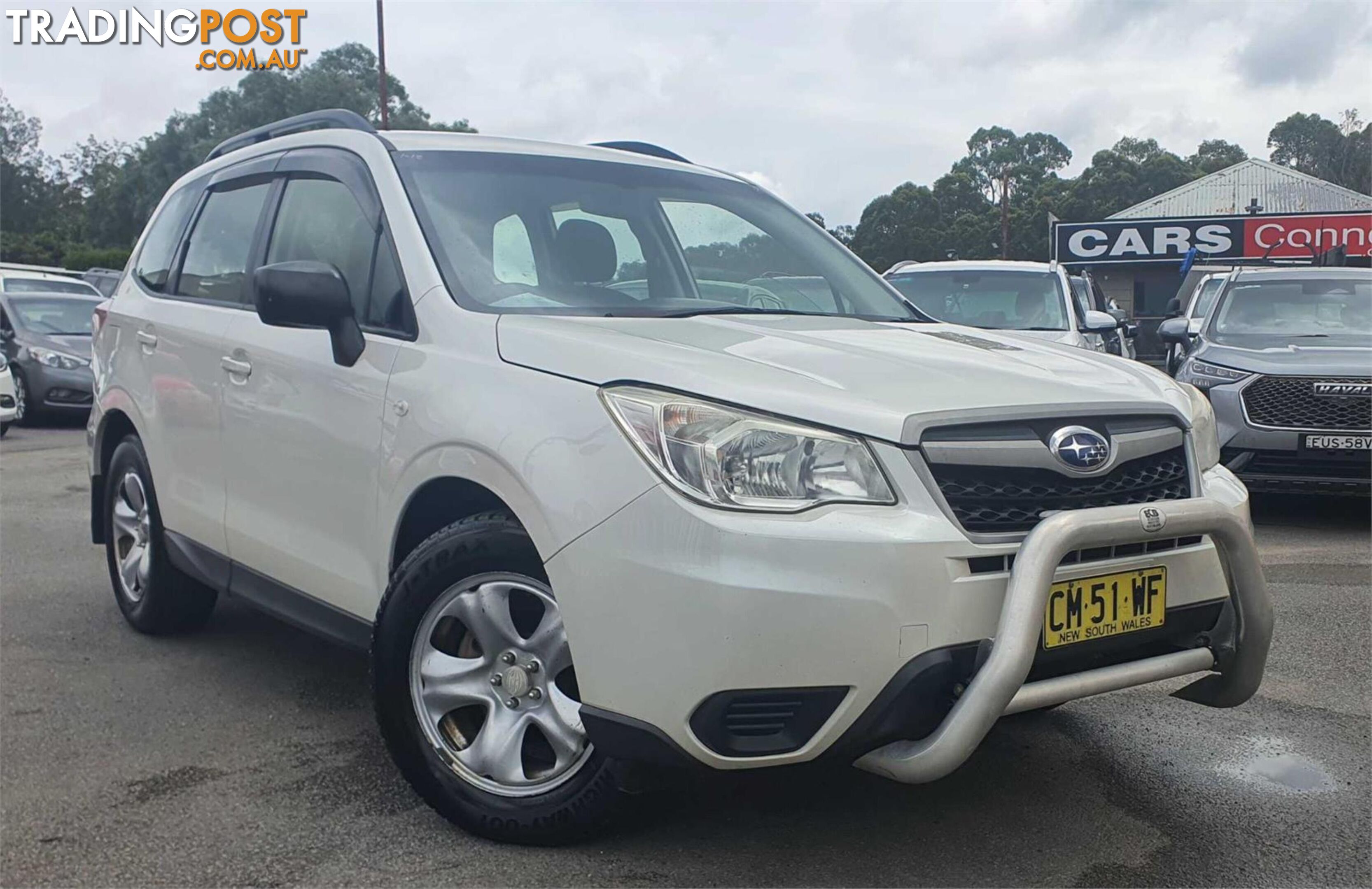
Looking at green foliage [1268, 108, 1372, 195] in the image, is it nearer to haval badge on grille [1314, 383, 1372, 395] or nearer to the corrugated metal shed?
the corrugated metal shed

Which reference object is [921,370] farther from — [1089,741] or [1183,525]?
[1089,741]

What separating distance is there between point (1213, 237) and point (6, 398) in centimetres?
2826

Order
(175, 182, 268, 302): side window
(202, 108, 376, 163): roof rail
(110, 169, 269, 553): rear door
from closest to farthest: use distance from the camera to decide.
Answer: (202, 108, 376, 163): roof rail
(110, 169, 269, 553): rear door
(175, 182, 268, 302): side window

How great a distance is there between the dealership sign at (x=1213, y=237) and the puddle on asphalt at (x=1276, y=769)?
91.6 ft

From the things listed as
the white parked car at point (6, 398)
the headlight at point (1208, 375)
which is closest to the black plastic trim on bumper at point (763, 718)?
the headlight at point (1208, 375)

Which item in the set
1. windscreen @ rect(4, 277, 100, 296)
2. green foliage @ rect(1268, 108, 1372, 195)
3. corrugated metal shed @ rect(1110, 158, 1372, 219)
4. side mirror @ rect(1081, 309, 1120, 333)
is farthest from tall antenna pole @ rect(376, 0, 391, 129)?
green foliage @ rect(1268, 108, 1372, 195)

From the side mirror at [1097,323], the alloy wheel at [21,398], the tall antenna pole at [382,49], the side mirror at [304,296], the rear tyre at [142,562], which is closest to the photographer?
the side mirror at [304,296]

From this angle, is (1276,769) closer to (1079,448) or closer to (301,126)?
(1079,448)

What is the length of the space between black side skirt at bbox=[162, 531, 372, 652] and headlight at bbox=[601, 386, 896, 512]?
1.12 metres

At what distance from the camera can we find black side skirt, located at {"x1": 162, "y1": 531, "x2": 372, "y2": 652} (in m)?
3.55

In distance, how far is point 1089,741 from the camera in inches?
149

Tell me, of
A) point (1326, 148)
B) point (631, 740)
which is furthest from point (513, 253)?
point (1326, 148)

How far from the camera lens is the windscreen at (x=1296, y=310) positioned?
333 inches

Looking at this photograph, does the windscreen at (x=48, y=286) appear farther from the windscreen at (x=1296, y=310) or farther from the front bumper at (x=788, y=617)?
the front bumper at (x=788, y=617)
